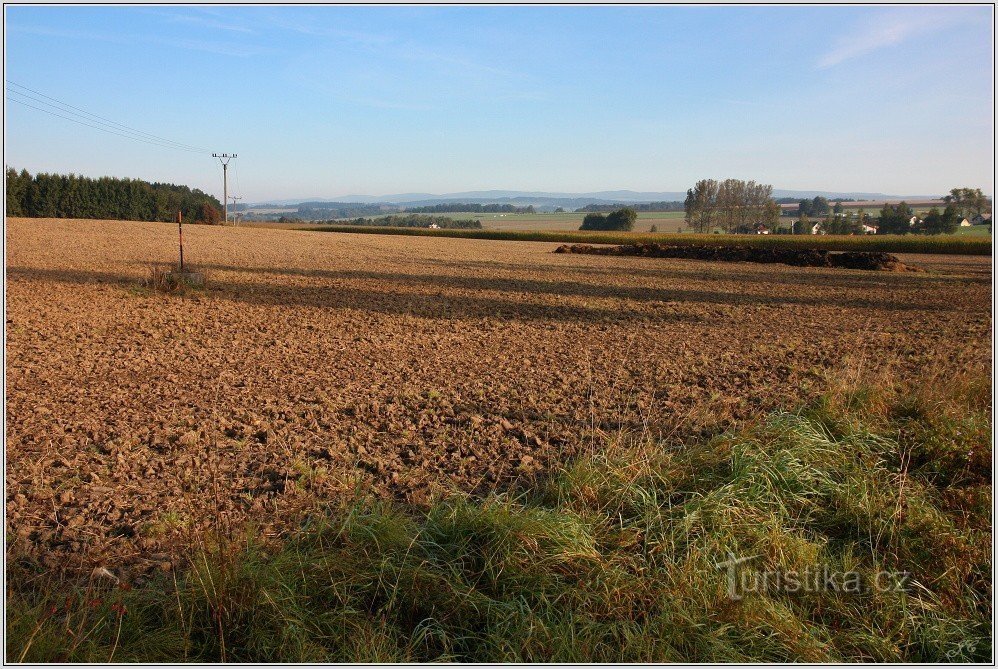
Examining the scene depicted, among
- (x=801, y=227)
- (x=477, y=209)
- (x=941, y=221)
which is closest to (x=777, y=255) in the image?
(x=941, y=221)

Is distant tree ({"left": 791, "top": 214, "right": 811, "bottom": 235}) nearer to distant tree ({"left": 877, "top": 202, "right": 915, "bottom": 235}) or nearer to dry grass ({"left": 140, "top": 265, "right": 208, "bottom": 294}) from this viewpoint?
distant tree ({"left": 877, "top": 202, "right": 915, "bottom": 235})

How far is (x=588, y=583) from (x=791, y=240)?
5017 cm

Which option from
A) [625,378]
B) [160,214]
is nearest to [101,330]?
[625,378]

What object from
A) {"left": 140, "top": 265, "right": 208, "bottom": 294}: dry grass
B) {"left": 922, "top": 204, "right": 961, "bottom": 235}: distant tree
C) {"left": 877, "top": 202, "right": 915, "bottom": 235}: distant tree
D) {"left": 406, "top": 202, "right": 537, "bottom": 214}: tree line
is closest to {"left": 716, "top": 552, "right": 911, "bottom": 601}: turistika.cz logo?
{"left": 140, "top": 265, "right": 208, "bottom": 294}: dry grass

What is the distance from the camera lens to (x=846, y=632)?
3.06 m

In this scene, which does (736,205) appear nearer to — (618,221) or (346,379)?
(618,221)

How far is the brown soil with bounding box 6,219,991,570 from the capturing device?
4301mm

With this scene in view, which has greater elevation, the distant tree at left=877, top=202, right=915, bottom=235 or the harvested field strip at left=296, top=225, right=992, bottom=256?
the distant tree at left=877, top=202, right=915, bottom=235

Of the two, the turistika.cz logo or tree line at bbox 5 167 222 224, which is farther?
tree line at bbox 5 167 222 224

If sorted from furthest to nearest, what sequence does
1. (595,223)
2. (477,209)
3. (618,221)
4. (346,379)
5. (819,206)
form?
(477,209) → (595,223) → (618,221) → (819,206) → (346,379)

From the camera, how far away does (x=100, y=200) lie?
72875 mm

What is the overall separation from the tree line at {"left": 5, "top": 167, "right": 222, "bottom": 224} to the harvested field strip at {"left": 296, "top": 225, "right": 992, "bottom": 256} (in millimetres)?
27065

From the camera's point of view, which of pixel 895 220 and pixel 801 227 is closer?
pixel 895 220

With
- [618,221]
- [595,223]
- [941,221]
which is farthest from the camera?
[595,223]
